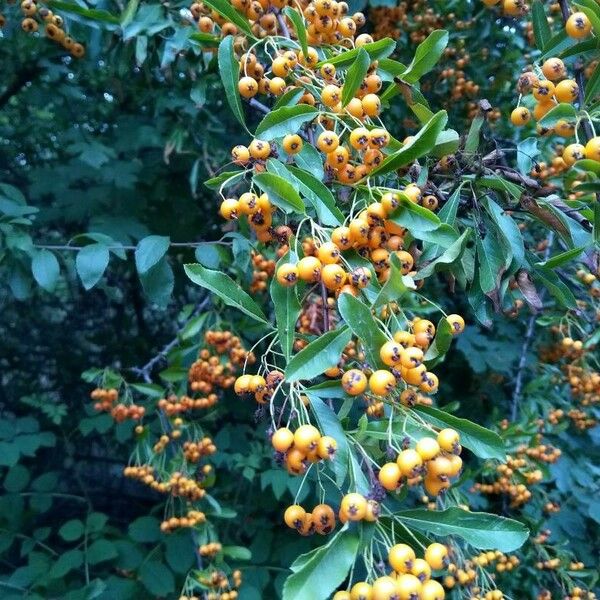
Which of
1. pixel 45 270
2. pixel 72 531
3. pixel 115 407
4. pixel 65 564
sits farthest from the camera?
pixel 72 531

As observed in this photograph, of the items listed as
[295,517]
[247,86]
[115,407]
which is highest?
[247,86]

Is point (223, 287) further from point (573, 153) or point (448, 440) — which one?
point (573, 153)

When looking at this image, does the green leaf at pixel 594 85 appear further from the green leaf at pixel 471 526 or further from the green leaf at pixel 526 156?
the green leaf at pixel 471 526

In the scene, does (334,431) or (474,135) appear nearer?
(334,431)

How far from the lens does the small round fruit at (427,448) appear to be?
2.68 feet

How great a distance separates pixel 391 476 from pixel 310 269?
13.7 inches

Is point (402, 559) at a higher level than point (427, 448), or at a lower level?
lower

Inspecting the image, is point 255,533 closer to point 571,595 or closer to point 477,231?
point 571,595

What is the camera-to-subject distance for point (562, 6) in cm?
123

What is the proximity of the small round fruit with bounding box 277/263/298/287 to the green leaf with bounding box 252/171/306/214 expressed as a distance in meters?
0.10

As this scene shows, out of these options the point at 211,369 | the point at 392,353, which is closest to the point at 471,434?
the point at 392,353

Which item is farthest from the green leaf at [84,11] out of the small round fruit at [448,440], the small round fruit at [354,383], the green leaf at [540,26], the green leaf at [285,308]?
the small round fruit at [448,440]

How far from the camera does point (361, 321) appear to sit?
2.86 feet

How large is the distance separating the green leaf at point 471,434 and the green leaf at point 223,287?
0.36 metres
